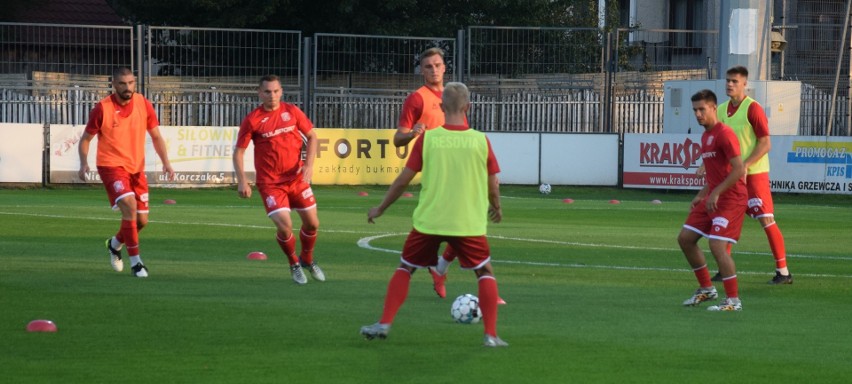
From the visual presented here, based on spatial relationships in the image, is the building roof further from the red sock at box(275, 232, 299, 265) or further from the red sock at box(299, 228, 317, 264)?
the red sock at box(275, 232, 299, 265)

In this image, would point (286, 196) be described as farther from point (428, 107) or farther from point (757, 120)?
point (757, 120)

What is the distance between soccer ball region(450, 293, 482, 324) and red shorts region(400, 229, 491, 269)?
0.99 meters

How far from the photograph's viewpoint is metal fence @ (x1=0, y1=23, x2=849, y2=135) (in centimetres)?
3164

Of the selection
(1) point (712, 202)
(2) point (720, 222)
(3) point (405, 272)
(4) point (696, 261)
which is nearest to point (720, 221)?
(2) point (720, 222)

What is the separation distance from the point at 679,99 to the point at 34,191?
14.9m

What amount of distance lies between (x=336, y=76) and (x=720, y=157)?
887 inches

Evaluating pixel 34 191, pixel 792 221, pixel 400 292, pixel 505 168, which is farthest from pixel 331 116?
pixel 400 292

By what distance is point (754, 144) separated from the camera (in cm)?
1312

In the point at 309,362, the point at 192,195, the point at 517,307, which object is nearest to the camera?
the point at 309,362

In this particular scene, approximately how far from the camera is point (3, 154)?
1110 inches

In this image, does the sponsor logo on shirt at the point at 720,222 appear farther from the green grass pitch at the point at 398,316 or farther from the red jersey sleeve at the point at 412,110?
the red jersey sleeve at the point at 412,110

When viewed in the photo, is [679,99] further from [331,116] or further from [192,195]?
[192,195]

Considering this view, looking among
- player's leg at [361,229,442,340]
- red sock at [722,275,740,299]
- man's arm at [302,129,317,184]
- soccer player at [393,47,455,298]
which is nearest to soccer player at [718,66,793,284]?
red sock at [722,275,740,299]

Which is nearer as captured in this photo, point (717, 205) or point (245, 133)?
point (717, 205)
